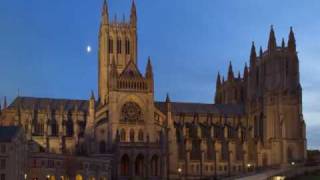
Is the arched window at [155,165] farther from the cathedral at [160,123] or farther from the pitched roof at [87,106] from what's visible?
the pitched roof at [87,106]

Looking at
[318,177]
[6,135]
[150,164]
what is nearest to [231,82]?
[150,164]

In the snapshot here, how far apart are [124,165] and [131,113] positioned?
11.3 meters

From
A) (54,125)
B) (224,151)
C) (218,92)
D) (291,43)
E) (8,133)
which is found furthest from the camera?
(218,92)

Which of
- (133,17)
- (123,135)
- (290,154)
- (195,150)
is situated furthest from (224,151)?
(133,17)

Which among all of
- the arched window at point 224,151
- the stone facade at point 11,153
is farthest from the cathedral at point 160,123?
the stone facade at point 11,153

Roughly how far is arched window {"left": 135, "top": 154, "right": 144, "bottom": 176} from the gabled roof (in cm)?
1674

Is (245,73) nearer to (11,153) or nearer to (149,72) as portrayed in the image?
(149,72)

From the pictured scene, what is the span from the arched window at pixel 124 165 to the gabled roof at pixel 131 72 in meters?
16.9

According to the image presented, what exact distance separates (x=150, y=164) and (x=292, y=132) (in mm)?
34731

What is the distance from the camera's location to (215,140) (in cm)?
14750

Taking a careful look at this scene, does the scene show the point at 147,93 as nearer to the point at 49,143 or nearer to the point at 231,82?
the point at 49,143

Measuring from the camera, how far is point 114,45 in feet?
521

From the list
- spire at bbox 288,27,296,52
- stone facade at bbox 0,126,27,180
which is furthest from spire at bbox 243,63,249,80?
stone facade at bbox 0,126,27,180

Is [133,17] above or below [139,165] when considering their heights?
above
